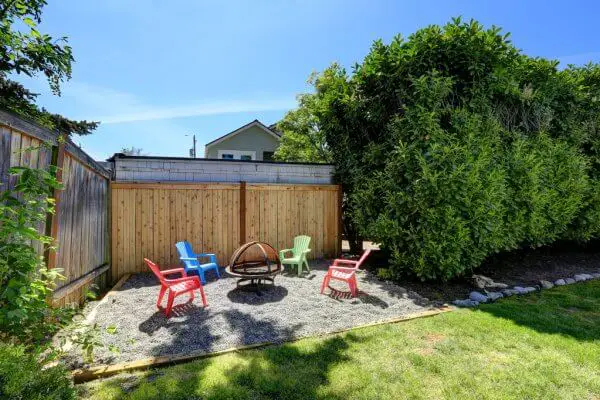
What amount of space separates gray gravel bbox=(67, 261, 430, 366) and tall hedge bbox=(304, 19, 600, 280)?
1.43 m

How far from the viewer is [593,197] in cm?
799

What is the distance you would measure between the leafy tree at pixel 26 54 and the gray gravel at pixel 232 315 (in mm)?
2622

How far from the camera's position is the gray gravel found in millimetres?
3482

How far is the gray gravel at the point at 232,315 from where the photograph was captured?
3482 mm

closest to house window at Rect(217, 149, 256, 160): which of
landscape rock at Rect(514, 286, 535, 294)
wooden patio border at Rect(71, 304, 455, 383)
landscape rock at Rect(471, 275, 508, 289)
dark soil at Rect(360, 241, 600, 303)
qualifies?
dark soil at Rect(360, 241, 600, 303)

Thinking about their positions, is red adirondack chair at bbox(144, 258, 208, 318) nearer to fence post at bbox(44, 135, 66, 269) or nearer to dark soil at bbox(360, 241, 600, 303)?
fence post at bbox(44, 135, 66, 269)

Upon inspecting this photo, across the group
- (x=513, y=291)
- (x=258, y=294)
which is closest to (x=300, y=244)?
(x=258, y=294)

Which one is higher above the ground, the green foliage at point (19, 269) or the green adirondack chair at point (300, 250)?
the green foliage at point (19, 269)

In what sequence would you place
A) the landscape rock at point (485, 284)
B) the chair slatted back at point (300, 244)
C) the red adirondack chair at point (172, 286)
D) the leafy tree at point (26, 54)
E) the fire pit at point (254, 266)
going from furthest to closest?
the chair slatted back at point (300, 244) → the landscape rock at point (485, 284) → the fire pit at point (254, 266) → the red adirondack chair at point (172, 286) → the leafy tree at point (26, 54)

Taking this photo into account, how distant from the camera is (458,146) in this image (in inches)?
220

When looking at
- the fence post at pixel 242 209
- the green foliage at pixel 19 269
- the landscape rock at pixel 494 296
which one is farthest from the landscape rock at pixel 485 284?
the green foliage at pixel 19 269

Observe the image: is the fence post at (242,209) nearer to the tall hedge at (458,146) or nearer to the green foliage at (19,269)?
the tall hedge at (458,146)

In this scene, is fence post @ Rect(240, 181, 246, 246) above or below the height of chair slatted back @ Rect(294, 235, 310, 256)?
above

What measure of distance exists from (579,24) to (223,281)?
420 inches
